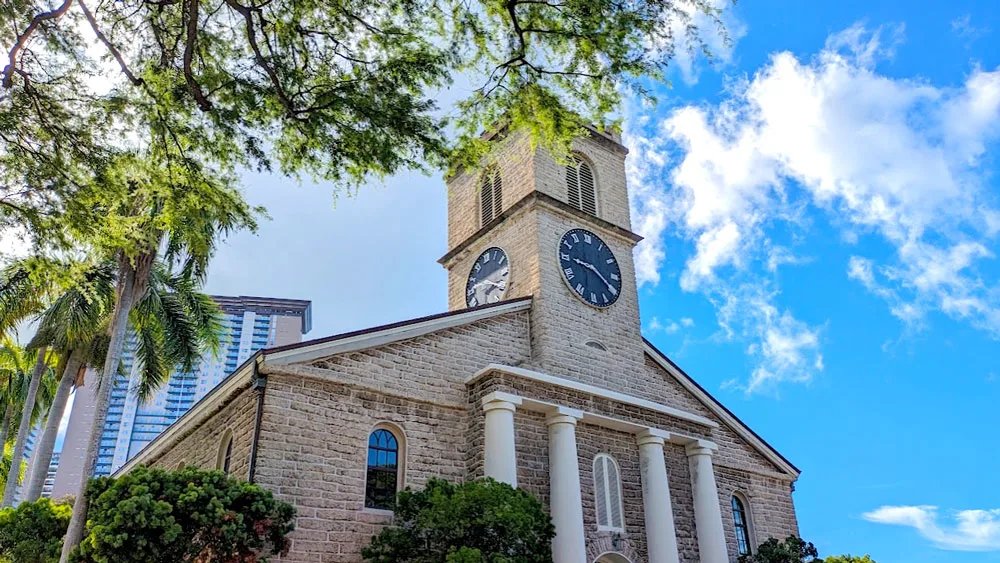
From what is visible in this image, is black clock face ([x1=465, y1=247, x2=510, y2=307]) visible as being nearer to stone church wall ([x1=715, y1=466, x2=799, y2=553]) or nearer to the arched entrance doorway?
the arched entrance doorway

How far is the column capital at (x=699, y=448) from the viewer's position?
18625mm

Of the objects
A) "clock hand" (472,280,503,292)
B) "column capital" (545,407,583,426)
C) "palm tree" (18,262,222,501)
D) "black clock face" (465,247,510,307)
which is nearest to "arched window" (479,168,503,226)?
"black clock face" (465,247,510,307)

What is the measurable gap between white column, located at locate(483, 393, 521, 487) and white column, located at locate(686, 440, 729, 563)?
18.7ft

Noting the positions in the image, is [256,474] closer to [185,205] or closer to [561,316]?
[185,205]

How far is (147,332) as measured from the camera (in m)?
21.2

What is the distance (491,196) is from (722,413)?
30.7 feet

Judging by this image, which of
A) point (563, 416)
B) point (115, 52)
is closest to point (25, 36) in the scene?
point (115, 52)

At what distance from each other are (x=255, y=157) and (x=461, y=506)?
666 centimetres

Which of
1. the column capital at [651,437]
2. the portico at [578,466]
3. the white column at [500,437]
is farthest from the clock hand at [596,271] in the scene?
the white column at [500,437]

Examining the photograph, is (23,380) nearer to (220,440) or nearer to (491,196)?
(220,440)

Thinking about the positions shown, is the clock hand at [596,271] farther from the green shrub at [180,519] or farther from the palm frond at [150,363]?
the palm frond at [150,363]

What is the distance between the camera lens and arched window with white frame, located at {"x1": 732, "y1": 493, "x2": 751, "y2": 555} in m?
19.6

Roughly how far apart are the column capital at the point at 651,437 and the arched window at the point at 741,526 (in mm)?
4069

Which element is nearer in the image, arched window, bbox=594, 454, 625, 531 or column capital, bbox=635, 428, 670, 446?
arched window, bbox=594, 454, 625, 531
